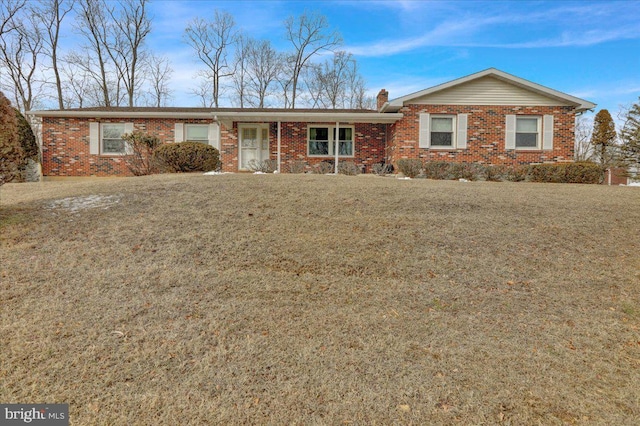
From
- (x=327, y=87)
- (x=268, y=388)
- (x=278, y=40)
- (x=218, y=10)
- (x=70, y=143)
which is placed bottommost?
(x=268, y=388)

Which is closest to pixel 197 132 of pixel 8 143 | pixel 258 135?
pixel 258 135

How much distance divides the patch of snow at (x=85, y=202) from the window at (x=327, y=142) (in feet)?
34.7

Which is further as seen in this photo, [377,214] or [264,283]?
[377,214]

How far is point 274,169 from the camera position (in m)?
14.6

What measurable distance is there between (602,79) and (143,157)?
23.3 m

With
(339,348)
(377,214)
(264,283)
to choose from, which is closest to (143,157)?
(377,214)

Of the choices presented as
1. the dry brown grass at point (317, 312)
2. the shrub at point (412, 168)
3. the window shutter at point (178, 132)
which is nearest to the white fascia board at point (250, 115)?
the window shutter at point (178, 132)

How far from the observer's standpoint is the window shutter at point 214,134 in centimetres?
1576

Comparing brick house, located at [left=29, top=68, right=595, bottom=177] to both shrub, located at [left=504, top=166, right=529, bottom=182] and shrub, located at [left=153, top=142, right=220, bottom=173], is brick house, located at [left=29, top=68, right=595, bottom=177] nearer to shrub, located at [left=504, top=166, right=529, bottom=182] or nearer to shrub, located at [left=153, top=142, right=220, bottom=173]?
shrub, located at [left=504, top=166, right=529, bottom=182]

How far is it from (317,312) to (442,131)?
44.0 feet

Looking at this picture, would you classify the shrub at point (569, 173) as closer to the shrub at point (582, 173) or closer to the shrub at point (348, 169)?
the shrub at point (582, 173)

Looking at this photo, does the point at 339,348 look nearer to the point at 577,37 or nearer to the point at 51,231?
the point at 51,231

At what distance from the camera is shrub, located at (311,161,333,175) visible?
46.8ft

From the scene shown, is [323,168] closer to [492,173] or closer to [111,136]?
[492,173]
